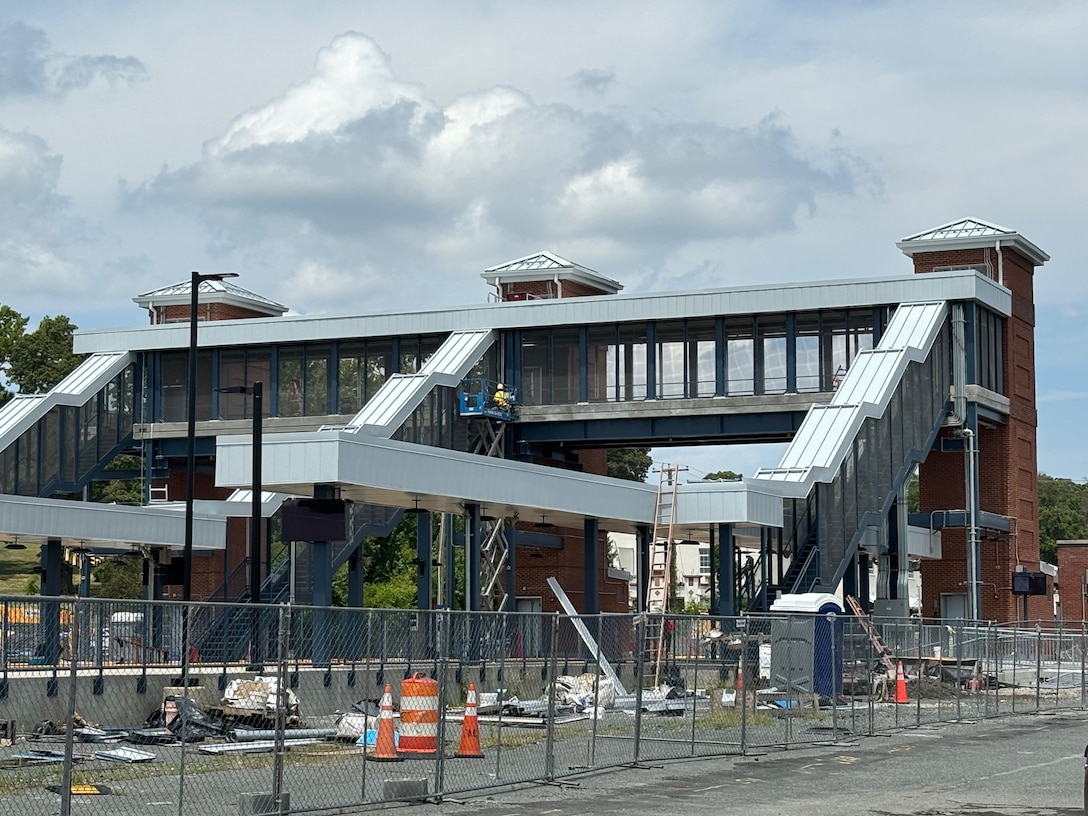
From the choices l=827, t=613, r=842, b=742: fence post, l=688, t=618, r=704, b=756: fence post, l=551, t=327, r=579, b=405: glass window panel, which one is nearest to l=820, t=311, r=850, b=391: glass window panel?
l=551, t=327, r=579, b=405: glass window panel

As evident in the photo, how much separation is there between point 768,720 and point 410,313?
3561 centimetres

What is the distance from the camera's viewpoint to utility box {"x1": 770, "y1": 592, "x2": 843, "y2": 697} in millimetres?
27859

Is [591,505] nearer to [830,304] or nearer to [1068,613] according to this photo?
[830,304]

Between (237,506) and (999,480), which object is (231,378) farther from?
(999,480)

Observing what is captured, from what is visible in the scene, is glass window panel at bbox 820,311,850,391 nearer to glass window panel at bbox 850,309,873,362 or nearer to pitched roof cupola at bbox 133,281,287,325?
glass window panel at bbox 850,309,873,362

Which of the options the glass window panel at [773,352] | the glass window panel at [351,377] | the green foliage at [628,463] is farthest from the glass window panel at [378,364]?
the green foliage at [628,463]

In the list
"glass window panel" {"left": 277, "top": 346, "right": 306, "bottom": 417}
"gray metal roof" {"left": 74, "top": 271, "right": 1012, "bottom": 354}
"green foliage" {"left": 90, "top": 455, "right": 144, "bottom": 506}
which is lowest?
"green foliage" {"left": 90, "top": 455, "right": 144, "bottom": 506}

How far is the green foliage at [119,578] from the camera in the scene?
270ft

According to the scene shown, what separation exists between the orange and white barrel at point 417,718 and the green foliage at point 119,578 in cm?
6283

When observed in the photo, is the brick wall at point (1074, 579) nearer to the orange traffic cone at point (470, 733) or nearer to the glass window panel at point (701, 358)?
the glass window panel at point (701, 358)

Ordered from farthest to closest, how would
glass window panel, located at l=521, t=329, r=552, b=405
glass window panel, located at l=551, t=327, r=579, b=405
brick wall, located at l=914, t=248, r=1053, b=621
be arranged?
brick wall, located at l=914, t=248, r=1053, b=621 < glass window panel, located at l=521, t=329, r=552, b=405 < glass window panel, located at l=551, t=327, r=579, b=405

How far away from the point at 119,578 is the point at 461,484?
44.5 metres

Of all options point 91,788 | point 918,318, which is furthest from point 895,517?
point 91,788

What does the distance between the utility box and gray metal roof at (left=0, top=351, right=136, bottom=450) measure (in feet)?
121
